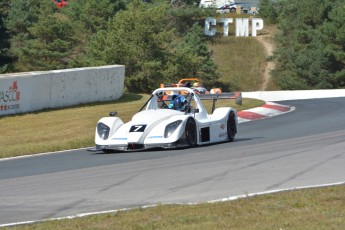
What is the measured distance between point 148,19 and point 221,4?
76440mm

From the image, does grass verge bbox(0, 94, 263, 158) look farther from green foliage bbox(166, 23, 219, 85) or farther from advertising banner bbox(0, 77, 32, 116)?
green foliage bbox(166, 23, 219, 85)

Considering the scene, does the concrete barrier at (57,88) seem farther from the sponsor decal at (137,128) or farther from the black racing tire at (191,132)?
the black racing tire at (191,132)

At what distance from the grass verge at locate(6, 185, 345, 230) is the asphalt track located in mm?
711

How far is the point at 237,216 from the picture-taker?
27.7 ft

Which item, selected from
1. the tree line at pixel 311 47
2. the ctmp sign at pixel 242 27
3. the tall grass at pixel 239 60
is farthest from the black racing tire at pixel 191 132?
the ctmp sign at pixel 242 27

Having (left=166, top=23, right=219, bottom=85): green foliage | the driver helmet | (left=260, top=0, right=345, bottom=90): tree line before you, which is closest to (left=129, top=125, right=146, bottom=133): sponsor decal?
the driver helmet

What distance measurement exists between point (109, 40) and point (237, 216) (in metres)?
49.1

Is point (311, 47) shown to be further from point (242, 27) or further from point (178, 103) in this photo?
point (178, 103)

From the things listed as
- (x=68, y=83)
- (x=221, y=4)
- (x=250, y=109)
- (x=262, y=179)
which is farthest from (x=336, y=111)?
(x=221, y=4)

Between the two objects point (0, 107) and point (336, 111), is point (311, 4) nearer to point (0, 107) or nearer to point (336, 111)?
point (336, 111)

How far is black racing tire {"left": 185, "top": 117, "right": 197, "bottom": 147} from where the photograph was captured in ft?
55.5

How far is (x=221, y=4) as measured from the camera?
132375 mm

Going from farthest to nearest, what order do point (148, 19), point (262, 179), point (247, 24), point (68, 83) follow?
point (247, 24), point (148, 19), point (68, 83), point (262, 179)

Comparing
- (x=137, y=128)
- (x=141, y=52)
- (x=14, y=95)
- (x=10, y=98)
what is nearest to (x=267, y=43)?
(x=141, y=52)
